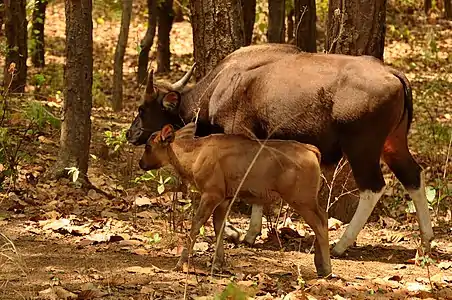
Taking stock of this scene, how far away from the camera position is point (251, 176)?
22.8 feet

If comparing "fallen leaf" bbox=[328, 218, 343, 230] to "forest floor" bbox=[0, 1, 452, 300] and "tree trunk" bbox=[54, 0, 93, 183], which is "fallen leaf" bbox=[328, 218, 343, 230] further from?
"tree trunk" bbox=[54, 0, 93, 183]

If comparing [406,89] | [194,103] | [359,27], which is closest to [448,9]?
[359,27]

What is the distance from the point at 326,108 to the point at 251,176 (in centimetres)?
131

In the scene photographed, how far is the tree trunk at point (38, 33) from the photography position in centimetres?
1853

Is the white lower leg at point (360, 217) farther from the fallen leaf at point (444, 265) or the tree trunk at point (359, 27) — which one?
the tree trunk at point (359, 27)

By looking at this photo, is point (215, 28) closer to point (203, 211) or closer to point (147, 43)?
point (203, 211)

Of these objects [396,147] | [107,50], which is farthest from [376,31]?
[107,50]

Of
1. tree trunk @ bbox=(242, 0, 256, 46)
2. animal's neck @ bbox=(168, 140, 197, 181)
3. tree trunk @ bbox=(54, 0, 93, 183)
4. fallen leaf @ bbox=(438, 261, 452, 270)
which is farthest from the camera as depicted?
tree trunk @ bbox=(242, 0, 256, 46)

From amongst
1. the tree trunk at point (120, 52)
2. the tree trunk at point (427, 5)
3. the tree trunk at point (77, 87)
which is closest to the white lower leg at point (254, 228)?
the tree trunk at point (77, 87)

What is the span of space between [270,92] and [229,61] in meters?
0.61

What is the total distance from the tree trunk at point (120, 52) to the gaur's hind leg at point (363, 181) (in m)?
7.65

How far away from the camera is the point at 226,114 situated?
833 centimetres

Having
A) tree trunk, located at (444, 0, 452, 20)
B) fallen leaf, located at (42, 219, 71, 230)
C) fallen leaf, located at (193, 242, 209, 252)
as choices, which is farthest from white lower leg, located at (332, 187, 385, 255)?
tree trunk, located at (444, 0, 452, 20)

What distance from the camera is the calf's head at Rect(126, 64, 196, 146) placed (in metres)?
8.93
